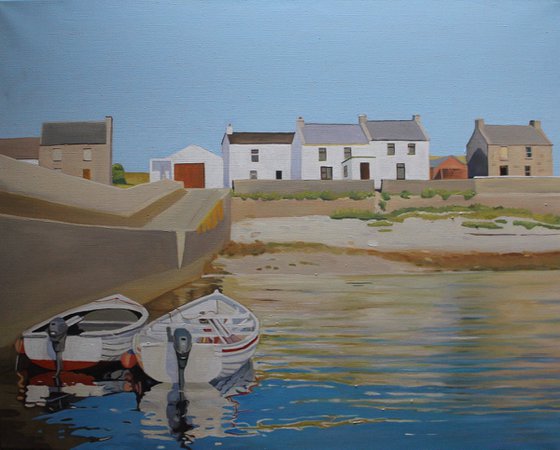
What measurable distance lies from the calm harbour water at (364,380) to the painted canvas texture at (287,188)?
16 mm

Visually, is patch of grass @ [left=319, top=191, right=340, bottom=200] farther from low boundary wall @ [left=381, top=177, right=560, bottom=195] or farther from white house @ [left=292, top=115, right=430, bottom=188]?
Result: low boundary wall @ [left=381, top=177, right=560, bottom=195]

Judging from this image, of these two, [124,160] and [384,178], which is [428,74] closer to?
[384,178]

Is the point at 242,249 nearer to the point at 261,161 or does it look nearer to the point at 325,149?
the point at 261,161

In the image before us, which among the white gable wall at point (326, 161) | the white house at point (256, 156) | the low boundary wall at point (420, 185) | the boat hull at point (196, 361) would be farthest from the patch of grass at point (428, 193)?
the boat hull at point (196, 361)

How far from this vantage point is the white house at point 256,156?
3.32 meters

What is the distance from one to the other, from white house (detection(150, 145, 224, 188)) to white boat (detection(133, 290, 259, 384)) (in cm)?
70

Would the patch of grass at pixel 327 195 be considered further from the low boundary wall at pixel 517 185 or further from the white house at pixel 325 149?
the low boundary wall at pixel 517 185

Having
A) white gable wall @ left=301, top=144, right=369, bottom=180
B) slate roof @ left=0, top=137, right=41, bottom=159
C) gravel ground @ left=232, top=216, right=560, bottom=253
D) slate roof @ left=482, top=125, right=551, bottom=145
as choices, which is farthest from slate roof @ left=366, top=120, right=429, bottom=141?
slate roof @ left=0, top=137, right=41, bottom=159

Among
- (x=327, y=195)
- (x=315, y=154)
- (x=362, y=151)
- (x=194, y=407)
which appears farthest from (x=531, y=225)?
(x=194, y=407)

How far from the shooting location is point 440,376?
289 centimetres

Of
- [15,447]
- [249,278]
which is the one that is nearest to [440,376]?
[249,278]

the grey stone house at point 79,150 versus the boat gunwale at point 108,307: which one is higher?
Result: the grey stone house at point 79,150

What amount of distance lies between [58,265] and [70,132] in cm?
73

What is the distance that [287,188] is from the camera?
3.50 metres
